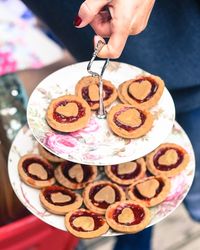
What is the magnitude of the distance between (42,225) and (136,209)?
1.06 feet

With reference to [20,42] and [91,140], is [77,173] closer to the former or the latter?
[91,140]

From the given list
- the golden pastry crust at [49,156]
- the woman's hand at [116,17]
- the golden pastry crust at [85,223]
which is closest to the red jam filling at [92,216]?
the golden pastry crust at [85,223]

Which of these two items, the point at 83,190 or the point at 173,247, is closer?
the point at 83,190

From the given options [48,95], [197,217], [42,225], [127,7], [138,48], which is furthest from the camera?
[197,217]

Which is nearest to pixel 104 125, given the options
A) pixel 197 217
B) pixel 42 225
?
pixel 42 225

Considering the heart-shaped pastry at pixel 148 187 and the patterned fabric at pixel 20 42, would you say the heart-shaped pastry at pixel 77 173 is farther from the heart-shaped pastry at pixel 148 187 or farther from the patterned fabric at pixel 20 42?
the patterned fabric at pixel 20 42

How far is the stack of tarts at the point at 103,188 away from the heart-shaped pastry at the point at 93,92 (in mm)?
128

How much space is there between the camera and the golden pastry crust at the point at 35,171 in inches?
32.6

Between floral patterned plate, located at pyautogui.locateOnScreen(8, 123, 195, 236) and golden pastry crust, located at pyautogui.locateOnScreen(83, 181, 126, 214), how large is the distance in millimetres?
34

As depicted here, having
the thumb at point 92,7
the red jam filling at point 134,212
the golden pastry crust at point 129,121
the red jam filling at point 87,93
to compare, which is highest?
the thumb at point 92,7

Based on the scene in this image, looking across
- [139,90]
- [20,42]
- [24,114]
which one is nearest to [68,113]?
[139,90]

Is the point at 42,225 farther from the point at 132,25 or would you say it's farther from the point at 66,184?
the point at 132,25

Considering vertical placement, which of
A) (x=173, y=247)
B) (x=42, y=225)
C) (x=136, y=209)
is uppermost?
(x=136, y=209)

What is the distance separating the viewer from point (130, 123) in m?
0.75
